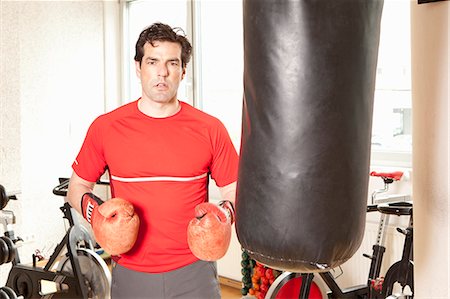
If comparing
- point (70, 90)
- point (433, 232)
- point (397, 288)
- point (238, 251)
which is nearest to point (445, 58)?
point (433, 232)

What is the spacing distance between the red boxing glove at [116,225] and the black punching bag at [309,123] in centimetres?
84

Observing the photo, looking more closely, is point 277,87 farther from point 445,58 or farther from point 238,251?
point 238,251

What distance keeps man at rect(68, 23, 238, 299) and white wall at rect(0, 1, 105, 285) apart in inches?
126

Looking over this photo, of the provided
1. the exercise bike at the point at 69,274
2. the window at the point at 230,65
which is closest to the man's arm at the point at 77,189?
the exercise bike at the point at 69,274

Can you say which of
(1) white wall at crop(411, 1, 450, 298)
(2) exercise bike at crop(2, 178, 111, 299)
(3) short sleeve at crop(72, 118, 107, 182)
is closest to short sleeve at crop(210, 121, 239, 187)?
(3) short sleeve at crop(72, 118, 107, 182)

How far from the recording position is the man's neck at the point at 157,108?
2268mm

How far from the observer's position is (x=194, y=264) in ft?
7.30

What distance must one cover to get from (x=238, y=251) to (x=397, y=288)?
4.79ft

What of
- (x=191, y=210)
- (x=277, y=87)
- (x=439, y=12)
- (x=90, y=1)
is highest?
(x=90, y=1)

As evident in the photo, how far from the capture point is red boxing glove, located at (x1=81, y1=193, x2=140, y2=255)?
6.57 ft

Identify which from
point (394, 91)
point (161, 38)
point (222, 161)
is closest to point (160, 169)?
point (222, 161)

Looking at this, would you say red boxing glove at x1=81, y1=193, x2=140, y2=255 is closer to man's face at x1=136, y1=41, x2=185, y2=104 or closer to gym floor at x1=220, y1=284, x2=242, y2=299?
man's face at x1=136, y1=41, x2=185, y2=104

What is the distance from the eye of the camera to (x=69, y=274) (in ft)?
12.7

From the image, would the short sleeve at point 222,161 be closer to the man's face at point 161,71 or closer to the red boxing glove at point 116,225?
the man's face at point 161,71
